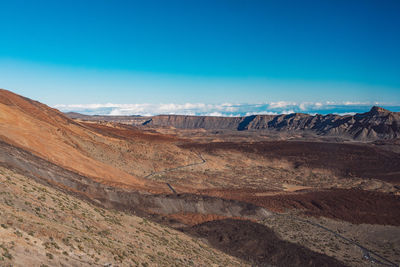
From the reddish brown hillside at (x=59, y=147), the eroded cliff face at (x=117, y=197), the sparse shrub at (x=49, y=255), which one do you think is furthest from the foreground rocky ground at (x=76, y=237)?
the reddish brown hillside at (x=59, y=147)

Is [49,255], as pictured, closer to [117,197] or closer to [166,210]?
[117,197]

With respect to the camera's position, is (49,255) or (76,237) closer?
(49,255)

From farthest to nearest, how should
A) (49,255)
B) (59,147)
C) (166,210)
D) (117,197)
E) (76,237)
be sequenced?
(59,147)
(166,210)
(117,197)
(76,237)
(49,255)

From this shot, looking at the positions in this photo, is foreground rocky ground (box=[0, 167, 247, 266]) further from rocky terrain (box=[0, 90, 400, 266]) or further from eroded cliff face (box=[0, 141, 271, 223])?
eroded cliff face (box=[0, 141, 271, 223])

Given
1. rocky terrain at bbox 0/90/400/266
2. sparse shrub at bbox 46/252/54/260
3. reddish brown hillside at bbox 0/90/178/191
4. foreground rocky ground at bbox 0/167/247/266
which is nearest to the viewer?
sparse shrub at bbox 46/252/54/260

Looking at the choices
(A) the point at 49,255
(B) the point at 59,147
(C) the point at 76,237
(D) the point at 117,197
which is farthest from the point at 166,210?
(A) the point at 49,255

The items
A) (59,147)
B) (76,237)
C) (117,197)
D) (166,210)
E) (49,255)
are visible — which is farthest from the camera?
(59,147)

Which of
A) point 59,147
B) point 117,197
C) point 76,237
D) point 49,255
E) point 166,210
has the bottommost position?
point 166,210

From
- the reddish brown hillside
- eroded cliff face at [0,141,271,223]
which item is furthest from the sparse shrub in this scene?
the reddish brown hillside

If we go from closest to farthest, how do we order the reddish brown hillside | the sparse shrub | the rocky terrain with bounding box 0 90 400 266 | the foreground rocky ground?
the sparse shrub < the foreground rocky ground < the rocky terrain with bounding box 0 90 400 266 < the reddish brown hillside
